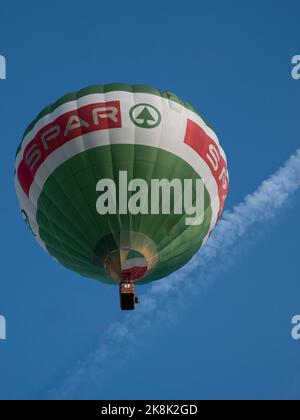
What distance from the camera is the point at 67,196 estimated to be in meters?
19.7

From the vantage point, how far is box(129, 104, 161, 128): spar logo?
19.9m

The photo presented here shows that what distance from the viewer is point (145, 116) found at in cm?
2005

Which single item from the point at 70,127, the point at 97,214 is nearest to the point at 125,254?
the point at 97,214

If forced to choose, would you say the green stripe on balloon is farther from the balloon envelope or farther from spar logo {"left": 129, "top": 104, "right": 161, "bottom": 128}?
spar logo {"left": 129, "top": 104, "right": 161, "bottom": 128}

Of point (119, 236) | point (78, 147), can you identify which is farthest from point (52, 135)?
point (119, 236)

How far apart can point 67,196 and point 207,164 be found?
253 centimetres

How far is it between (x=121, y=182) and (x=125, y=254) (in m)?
1.18

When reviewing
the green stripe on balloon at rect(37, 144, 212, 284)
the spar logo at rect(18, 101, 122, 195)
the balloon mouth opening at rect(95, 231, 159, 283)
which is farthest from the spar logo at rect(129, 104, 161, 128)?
the balloon mouth opening at rect(95, 231, 159, 283)

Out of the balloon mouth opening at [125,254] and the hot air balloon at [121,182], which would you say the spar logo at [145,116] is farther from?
the balloon mouth opening at [125,254]

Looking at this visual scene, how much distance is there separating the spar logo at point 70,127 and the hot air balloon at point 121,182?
2cm

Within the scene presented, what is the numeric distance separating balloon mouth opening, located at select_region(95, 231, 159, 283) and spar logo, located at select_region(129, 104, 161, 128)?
1.88m

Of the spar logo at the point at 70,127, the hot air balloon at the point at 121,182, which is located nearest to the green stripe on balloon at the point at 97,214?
the hot air balloon at the point at 121,182

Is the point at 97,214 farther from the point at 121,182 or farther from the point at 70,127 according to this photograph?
the point at 70,127

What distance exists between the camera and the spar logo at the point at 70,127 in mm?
19922
